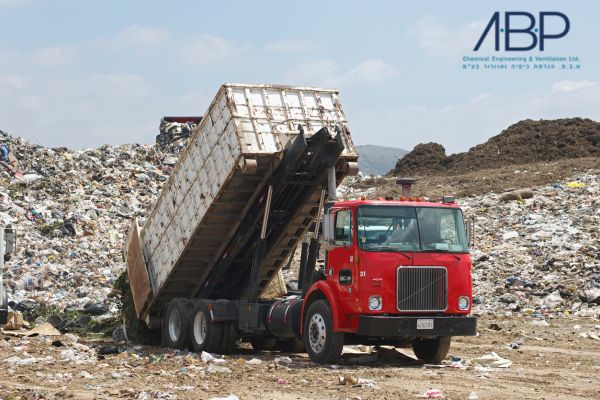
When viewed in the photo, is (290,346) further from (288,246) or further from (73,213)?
(73,213)

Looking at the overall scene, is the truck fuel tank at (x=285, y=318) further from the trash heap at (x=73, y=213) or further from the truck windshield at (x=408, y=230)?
the trash heap at (x=73, y=213)

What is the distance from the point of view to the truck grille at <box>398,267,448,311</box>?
10.6 m

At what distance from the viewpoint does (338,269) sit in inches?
427

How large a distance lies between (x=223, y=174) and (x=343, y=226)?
167 centimetres

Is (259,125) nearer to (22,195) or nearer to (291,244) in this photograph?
(291,244)

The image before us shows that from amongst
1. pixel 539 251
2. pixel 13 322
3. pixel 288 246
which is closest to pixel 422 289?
pixel 288 246

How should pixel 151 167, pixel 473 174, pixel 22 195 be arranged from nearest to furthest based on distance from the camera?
pixel 22 195 < pixel 151 167 < pixel 473 174

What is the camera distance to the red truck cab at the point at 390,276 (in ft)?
34.6

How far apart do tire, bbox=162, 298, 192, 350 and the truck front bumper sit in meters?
3.18

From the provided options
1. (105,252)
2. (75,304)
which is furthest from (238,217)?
(105,252)

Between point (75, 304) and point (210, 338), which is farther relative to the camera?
Result: point (75, 304)

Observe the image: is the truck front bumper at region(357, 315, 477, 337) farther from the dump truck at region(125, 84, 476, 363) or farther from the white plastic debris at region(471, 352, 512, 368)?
the white plastic debris at region(471, 352, 512, 368)

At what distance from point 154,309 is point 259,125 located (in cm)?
371

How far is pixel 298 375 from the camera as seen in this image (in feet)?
32.9
